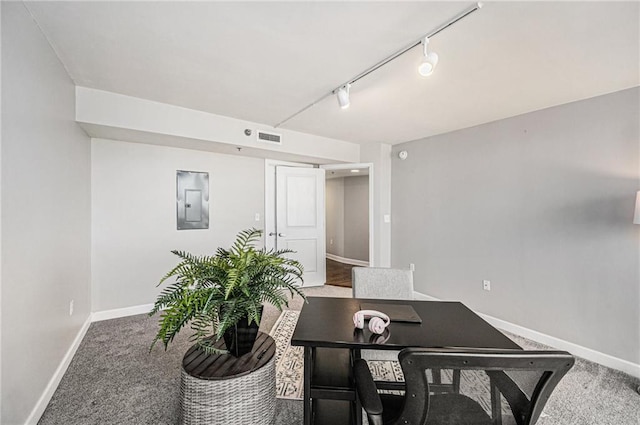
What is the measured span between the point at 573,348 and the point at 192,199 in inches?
177

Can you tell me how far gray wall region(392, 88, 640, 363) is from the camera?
2322mm

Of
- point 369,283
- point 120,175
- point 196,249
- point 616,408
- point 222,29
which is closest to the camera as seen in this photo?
point 222,29

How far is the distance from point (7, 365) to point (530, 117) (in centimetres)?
449

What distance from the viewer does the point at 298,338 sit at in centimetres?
127

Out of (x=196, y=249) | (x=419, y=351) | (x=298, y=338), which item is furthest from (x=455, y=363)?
(x=196, y=249)

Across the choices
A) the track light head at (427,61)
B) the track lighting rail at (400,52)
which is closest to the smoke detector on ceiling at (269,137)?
the track lighting rail at (400,52)

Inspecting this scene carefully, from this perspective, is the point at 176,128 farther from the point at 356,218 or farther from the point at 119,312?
the point at 356,218

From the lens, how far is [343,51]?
191cm

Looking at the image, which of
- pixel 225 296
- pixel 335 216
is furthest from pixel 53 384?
pixel 335 216

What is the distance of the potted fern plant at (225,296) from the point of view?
1.29 m

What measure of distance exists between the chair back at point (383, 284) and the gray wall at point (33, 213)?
1975 millimetres

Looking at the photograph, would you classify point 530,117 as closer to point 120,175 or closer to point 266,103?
point 266,103

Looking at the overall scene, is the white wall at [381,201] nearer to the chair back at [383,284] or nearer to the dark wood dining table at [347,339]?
the chair back at [383,284]

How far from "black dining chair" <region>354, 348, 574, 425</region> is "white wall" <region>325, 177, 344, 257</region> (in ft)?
19.9
